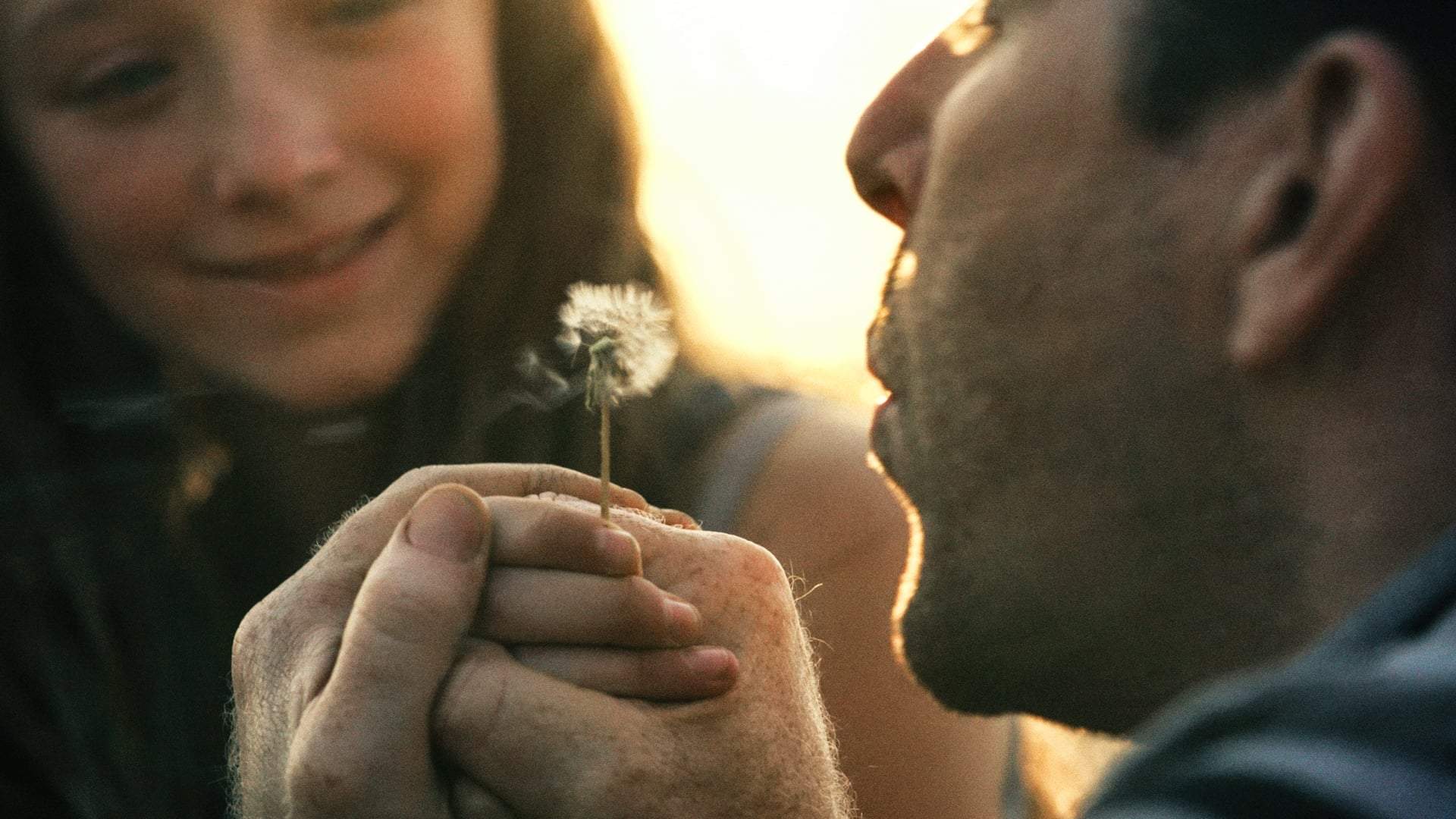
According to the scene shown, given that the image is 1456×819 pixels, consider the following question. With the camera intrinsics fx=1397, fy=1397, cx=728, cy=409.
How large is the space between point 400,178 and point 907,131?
3.20 ft

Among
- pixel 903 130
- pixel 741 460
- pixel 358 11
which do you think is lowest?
pixel 741 460

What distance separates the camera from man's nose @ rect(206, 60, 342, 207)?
6.31ft

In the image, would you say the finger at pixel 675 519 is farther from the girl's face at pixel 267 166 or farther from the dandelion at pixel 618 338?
the girl's face at pixel 267 166

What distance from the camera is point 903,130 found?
136 cm

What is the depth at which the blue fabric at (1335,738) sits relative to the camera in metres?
0.62

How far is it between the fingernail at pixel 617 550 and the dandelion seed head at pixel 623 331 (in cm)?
23

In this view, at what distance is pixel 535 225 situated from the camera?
2.27 m

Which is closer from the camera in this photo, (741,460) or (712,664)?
(712,664)

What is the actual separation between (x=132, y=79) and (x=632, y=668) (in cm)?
119

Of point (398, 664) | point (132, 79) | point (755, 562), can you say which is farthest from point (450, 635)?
point (132, 79)

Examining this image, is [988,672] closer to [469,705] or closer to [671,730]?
[671,730]

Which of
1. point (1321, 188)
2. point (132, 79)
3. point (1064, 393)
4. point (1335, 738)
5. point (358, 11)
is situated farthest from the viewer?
point (358, 11)

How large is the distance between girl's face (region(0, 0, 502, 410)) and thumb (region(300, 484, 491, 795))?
3.05ft

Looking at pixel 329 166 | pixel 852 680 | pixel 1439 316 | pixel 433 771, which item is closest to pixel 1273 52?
pixel 1439 316
